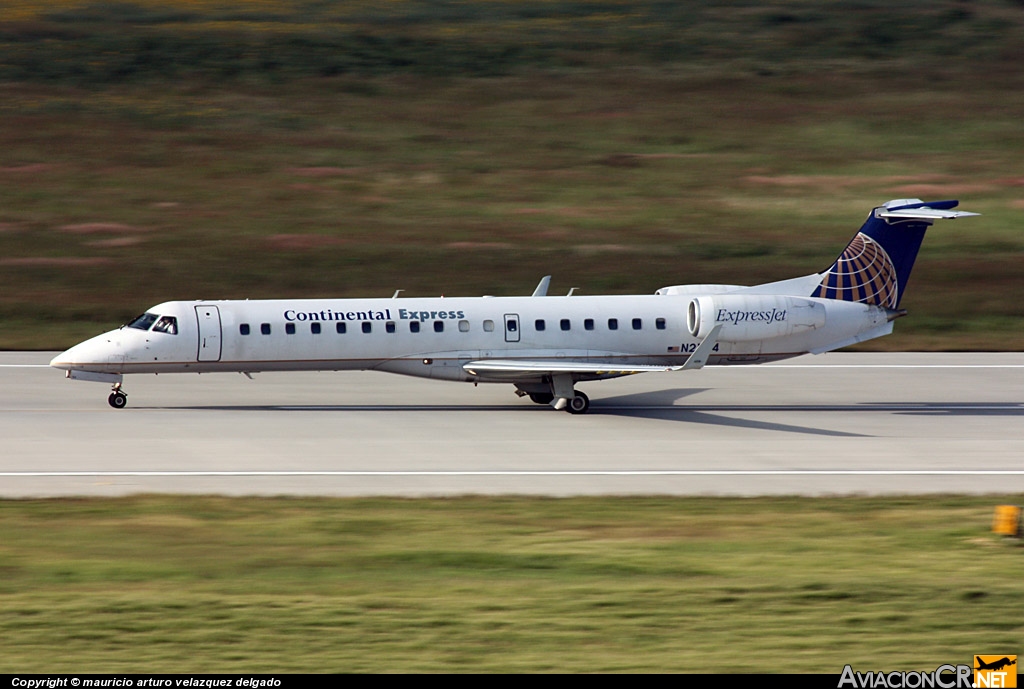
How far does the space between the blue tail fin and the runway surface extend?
2501 mm

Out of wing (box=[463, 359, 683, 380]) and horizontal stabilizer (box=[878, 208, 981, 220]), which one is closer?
wing (box=[463, 359, 683, 380])

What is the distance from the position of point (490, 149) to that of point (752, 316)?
33.4 m

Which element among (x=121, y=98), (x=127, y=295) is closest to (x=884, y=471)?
(x=127, y=295)

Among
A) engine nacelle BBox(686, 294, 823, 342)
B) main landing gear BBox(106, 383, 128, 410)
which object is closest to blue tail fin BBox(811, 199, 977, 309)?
engine nacelle BBox(686, 294, 823, 342)

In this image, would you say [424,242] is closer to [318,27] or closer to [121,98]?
[121,98]

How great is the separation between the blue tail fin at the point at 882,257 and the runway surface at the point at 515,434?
2501mm

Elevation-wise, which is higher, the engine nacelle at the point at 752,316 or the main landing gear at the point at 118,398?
the engine nacelle at the point at 752,316

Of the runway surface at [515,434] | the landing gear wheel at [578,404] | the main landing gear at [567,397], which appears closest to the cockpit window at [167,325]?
the runway surface at [515,434]

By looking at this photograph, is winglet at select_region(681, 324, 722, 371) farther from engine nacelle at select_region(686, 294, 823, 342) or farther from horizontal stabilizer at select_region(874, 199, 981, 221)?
horizontal stabilizer at select_region(874, 199, 981, 221)

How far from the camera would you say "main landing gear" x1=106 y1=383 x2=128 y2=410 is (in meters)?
27.4

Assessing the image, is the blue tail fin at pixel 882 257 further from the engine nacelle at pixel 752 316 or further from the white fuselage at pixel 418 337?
the engine nacelle at pixel 752 316

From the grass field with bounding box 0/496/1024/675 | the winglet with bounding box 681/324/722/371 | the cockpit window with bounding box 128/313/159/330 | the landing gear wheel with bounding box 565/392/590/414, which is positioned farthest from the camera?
the landing gear wheel with bounding box 565/392/590/414

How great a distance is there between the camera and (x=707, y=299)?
28.1 meters

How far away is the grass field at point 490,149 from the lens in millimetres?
45844
